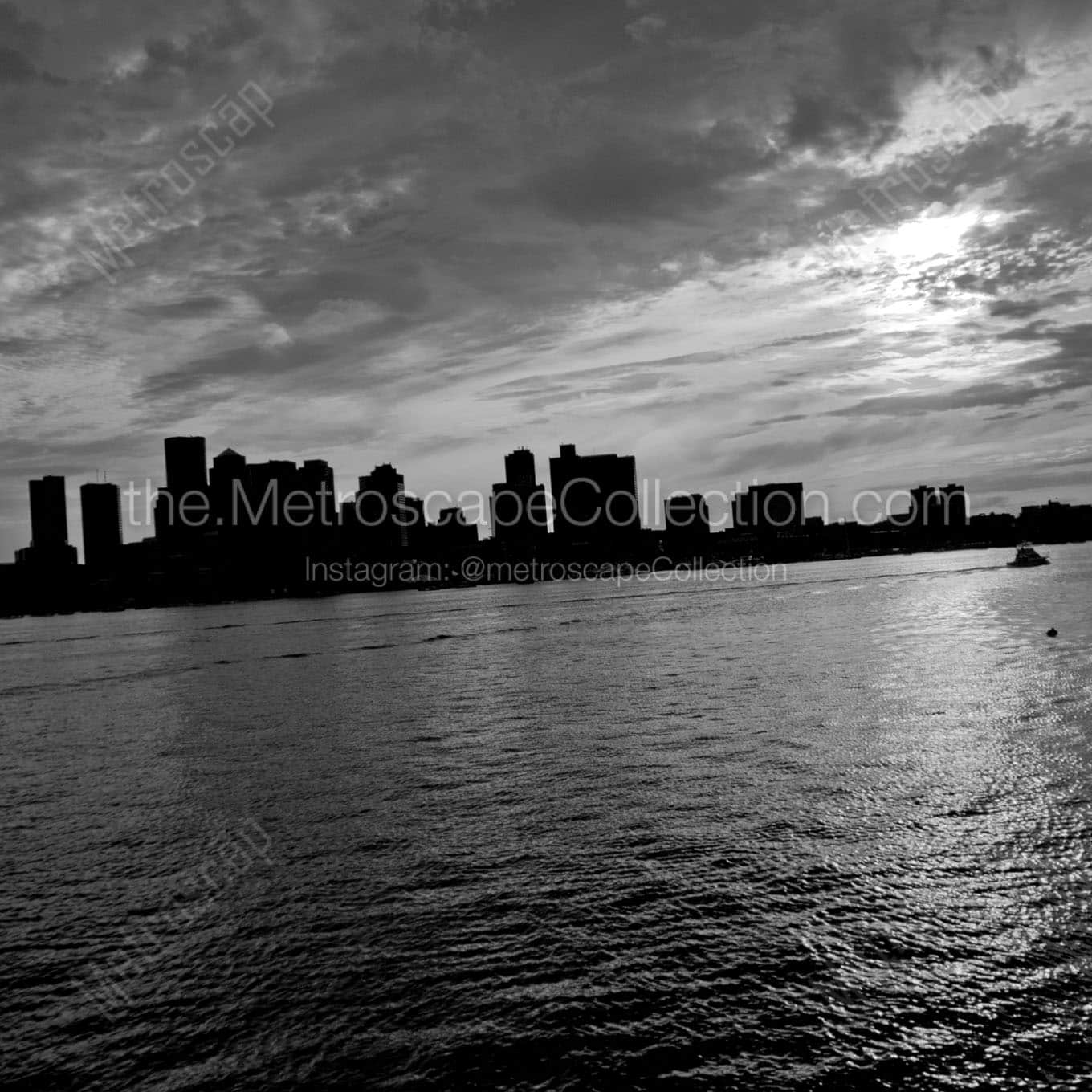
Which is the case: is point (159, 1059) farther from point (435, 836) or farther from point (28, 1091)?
point (435, 836)

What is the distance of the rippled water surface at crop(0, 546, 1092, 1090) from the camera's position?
54.7 ft

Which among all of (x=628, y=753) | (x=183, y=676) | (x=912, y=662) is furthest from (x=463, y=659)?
(x=628, y=753)

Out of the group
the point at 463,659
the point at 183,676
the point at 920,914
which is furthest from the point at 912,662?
the point at 183,676

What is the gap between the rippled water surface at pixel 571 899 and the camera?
16688 mm

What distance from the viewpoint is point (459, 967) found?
2003 cm

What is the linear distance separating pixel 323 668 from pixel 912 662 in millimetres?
58617

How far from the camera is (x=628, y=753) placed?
42.0m

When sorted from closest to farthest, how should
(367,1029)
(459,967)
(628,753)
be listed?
1. (367,1029)
2. (459,967)
3. (628,753)

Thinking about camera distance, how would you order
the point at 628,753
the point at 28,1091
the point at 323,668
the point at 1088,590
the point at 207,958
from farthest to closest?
the point at 1088,590
the point at 323,668
the point at 628,753
the point at 207,958
the point at 28,1091

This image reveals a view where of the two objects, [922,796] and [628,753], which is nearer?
[922,796]

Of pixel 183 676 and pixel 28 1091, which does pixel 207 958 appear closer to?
pixel 28 1091

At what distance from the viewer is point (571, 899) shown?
23.6 metres

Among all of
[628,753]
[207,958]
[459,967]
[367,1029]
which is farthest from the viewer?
[628,753]

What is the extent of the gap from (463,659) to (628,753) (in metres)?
60.5
